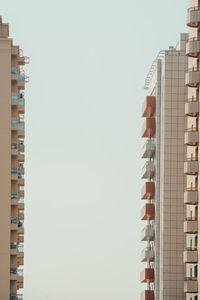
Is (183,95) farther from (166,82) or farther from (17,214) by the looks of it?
(17,214)

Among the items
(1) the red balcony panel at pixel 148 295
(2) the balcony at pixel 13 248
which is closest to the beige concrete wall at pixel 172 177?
(1) the red balcony panel at pixel 148 295

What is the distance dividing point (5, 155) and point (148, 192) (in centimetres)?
1405

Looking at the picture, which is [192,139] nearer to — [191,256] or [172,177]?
[191,256]

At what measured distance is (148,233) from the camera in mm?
127250

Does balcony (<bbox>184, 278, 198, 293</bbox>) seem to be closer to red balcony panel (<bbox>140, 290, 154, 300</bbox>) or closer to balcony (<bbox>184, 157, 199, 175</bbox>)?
balcony (<bbox>184, 157, 199, 175</bbox>)

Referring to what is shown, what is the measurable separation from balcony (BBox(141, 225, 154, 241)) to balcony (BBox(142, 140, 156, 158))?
22.8 feet

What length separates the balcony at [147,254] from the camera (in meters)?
127

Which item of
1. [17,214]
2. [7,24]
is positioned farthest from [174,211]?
[7,24]

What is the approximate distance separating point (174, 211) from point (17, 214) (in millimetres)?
15460

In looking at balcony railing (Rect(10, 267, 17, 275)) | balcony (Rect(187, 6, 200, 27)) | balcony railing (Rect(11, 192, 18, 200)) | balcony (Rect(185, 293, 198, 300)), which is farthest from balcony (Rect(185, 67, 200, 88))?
balcony railing (Rect(10, 267, 17, 275))

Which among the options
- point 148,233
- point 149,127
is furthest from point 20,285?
point 149,127

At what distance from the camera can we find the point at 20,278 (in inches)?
5108

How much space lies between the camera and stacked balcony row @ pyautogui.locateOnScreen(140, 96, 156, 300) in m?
127

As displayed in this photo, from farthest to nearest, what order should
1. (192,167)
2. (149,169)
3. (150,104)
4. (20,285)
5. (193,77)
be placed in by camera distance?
(20,285)
(149,169)
(150,104)
(192,167)
(193,77)
